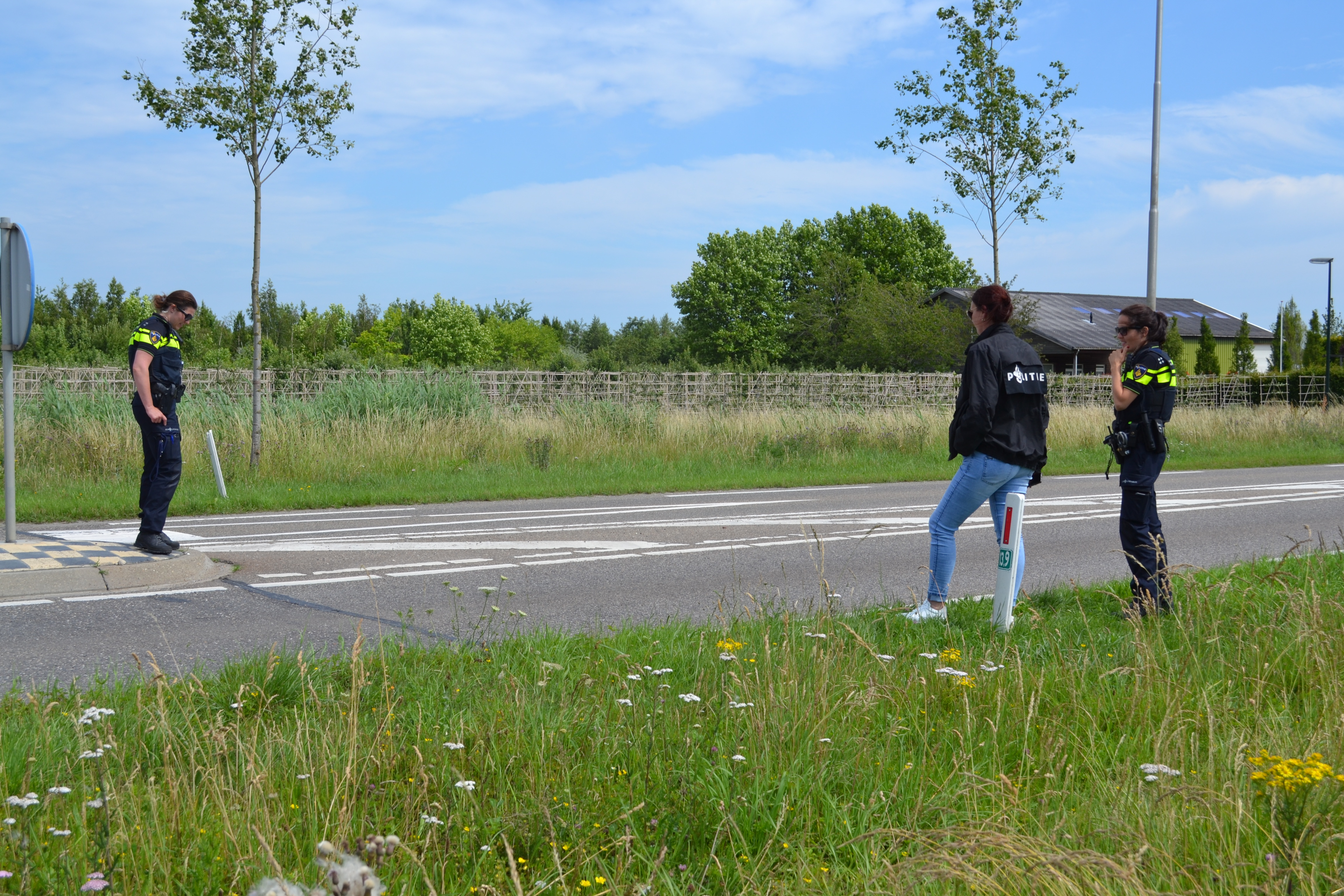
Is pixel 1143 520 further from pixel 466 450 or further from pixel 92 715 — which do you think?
pixel 466 450

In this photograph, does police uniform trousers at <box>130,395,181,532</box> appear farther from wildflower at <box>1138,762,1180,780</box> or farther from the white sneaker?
wildflower at <box>1138,762,1180,780</box>

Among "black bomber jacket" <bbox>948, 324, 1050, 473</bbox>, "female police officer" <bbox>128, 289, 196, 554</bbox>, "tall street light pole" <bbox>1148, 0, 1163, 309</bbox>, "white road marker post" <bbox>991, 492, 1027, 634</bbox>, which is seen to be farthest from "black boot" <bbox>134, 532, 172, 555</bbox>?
"tall street light pole" <bbox>1148, 0, 1163, 309</bbox>

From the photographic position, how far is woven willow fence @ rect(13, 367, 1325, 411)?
22250 mm

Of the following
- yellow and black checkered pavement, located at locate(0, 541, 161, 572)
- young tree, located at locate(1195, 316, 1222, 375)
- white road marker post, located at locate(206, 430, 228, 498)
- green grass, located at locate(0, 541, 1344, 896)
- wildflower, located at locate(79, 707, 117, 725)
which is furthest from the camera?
young tree, located at locate(1195, 316, 1222, 375)

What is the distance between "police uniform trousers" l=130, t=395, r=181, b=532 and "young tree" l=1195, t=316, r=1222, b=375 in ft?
216

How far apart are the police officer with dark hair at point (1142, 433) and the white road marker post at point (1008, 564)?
0.94 meters

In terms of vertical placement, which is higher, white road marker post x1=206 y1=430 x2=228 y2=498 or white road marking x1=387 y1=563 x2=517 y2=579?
white road marker post x1=206 y1=430 x2=228 y2=498

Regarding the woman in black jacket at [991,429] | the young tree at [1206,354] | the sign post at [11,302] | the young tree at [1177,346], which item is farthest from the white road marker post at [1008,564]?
the young tree at [1206,354]

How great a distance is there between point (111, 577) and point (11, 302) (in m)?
2.41

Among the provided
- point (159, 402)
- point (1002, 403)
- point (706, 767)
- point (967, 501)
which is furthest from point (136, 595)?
point (1002, 403)

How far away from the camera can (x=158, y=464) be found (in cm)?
842

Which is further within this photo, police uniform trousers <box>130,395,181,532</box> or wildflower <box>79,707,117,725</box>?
police uniform trousers <box>130,395,181,532</box>

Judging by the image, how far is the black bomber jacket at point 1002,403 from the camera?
5938mm

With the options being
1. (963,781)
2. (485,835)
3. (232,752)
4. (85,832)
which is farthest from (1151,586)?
(85,832)
